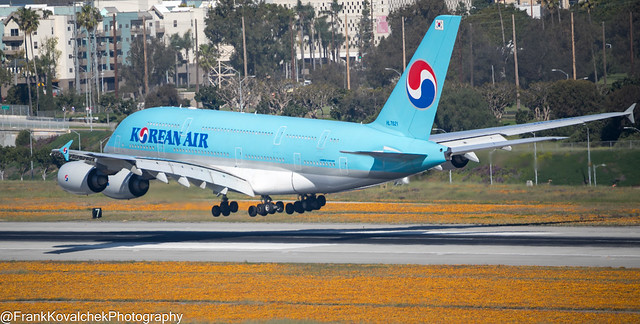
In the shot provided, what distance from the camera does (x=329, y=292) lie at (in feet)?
125

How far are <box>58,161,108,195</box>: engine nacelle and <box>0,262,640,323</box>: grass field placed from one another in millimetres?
9087

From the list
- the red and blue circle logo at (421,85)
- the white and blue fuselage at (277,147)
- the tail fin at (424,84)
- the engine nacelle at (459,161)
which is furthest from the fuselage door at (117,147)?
the engine nacelle at (459,161)

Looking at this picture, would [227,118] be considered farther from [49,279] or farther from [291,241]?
[49,279]

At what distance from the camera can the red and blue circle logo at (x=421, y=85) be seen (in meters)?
47.7

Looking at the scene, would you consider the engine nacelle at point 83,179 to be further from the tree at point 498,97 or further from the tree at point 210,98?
the tree at point 210,98

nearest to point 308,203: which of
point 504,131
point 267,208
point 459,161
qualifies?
point 267,208

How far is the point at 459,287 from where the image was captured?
38.7 metres

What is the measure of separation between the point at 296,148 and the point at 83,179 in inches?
508

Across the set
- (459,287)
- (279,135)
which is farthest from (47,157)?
(459,287)

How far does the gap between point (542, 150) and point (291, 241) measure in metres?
33.9

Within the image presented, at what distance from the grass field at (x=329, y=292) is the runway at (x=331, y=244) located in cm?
266

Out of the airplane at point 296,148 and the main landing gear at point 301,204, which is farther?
the main landing gear at point 301,204

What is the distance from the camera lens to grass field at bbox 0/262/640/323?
3375cm

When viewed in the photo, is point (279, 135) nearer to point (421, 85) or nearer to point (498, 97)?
point (421, 85)
